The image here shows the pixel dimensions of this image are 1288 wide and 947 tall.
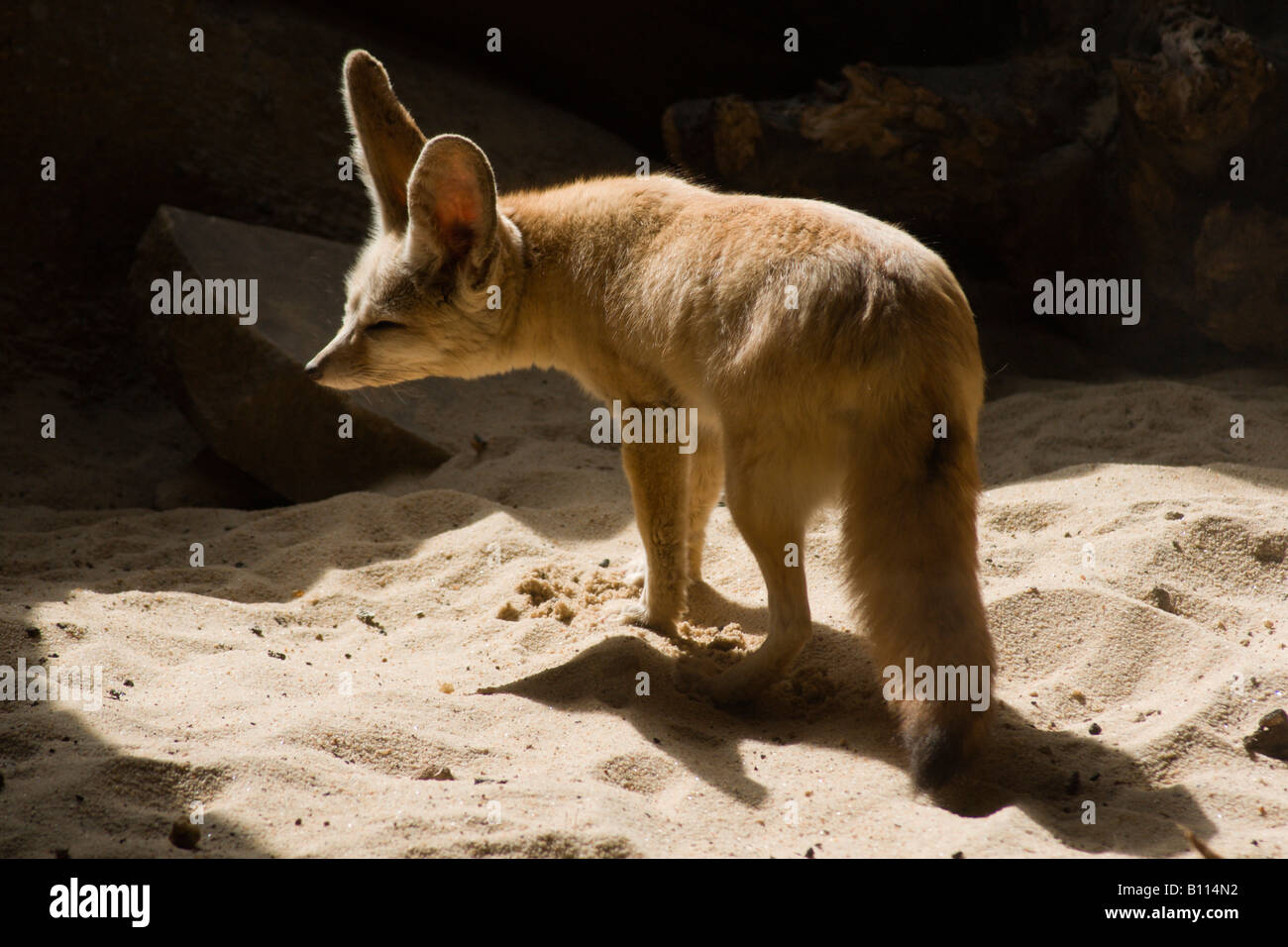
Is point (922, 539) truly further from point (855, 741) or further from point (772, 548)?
point (855, 741)

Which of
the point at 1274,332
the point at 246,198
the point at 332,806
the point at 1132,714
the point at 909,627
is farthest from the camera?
the point at 246,198

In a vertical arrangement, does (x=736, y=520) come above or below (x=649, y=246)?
below

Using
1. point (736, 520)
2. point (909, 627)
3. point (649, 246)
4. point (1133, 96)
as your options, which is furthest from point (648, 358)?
point (1133, 96)

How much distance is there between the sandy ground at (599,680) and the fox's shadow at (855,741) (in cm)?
1

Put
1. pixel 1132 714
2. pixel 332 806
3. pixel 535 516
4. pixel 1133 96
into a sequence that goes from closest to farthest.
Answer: pixel 332 806 → pixel 1132 714 → pixel 535 516 → pixel 1133 96

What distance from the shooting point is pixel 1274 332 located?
5.89m

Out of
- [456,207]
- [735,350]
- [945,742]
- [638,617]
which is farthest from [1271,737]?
[456,207]

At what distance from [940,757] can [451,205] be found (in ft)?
8.11

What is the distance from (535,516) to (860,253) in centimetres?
232

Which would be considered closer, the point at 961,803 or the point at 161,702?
the point at 961,803

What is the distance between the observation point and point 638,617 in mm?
3854

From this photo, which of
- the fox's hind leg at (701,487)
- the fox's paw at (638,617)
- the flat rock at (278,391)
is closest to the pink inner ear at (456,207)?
the fox's hind leg at (701,487)

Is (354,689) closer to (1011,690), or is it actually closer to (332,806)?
(332,806)

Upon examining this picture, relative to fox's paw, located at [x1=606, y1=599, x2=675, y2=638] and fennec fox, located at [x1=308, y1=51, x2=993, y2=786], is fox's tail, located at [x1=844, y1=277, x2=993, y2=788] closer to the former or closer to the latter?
fennec fox, located at [x1=308, y1=51, x2=993, y2=786]
